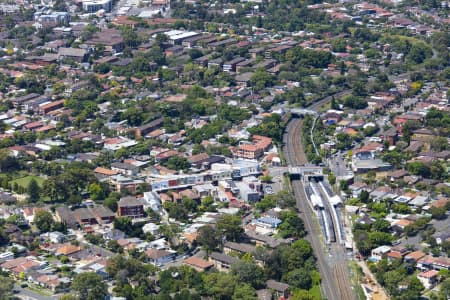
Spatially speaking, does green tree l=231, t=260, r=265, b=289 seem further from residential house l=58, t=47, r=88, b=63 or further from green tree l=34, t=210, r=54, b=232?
residential house l=58, t=47, r=88, b=63

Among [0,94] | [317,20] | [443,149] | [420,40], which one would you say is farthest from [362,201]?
[317,20]

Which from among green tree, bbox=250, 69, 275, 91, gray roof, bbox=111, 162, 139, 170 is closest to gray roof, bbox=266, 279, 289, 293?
gray roof, bbox=111, 162, 139, 170

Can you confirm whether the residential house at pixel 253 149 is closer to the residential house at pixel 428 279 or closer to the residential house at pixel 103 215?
the residential house at pixel 103 215

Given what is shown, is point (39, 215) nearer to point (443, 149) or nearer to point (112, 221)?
point (112, 221)

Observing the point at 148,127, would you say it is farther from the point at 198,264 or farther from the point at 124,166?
the point at 198,264

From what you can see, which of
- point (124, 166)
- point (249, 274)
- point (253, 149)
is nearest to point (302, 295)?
point (249, 274)
